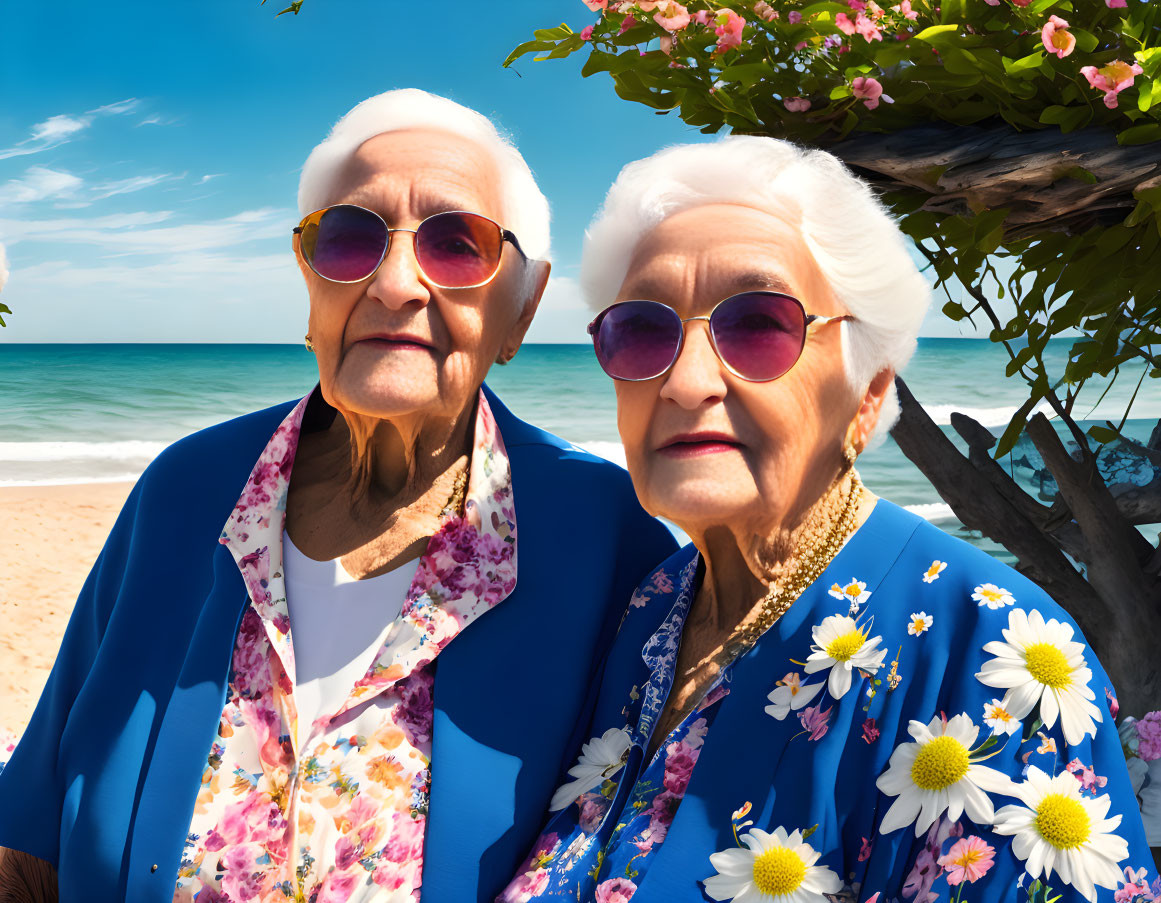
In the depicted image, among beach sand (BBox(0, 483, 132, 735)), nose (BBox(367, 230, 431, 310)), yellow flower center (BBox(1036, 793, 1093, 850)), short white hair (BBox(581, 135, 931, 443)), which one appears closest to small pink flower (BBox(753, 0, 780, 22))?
short white hair (BBox(581, 135, 931, 443))

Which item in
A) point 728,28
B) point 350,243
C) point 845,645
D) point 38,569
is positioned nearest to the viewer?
point 845,645

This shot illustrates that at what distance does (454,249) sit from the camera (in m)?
2.00

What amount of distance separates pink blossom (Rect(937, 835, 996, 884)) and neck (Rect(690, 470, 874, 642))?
518 millimetres

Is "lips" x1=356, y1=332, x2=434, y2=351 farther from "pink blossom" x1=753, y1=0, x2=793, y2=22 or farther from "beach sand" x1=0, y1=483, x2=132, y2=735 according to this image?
"beach sand" x1=0, y1=483, x2=132, y2=735

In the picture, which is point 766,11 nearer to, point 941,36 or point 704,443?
point 941,36

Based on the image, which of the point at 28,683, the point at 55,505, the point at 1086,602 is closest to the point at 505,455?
the point at 1086,602

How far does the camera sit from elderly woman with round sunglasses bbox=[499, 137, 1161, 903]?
1374mm

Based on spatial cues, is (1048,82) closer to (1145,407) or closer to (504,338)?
(504,338)

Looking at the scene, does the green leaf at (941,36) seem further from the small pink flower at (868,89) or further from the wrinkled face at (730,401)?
the wrinkled face at (730,401)

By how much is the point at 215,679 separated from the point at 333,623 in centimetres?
25

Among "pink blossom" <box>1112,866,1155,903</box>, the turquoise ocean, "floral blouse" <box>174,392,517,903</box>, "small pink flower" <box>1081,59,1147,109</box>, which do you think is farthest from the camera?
the turquoise ocean

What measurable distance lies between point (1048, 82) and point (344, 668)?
177 centimetres

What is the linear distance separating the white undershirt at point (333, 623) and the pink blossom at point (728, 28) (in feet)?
4.09

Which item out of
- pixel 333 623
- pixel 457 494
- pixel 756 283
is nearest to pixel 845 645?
pixel 756 283
